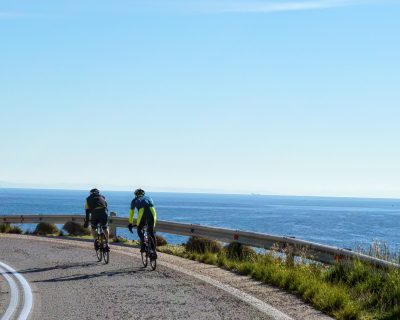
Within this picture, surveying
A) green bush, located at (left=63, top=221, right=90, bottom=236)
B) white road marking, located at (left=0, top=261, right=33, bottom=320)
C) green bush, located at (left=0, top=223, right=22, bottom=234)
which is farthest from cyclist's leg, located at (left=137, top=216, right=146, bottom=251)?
green bush, located at (left=0, top=223, right=22, bottom=234)

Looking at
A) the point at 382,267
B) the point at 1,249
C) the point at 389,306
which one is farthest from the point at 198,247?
the point at 389,306

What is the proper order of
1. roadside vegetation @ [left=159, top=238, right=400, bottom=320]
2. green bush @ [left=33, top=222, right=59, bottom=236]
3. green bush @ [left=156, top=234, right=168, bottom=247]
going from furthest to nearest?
green bush @ [left=33, top=222, right=59, bottom=236] < green bush @ [left=156, top=234, right=168, bottom=247] < roadside vegetation @ [left=159, top=238, right=400, bottom=320]

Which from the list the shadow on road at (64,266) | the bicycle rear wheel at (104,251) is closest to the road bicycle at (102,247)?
the bicycle rear wheel at (104,251)

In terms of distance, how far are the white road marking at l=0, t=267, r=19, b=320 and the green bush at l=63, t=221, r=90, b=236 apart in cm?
1069

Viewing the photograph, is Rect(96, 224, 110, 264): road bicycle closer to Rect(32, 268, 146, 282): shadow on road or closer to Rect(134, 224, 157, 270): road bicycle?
Rect(134, 224, 157, 270): road bicycle

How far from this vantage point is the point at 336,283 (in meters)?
10.8

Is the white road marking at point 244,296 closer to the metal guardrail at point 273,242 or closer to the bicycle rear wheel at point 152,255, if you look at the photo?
the bicycle rear wheel at point 152,255

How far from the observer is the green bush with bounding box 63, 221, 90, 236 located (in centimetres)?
2446

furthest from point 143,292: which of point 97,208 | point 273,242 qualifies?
point 97,208

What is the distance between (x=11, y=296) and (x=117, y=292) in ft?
5.59

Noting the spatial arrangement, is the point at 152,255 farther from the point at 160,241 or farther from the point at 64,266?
the point at 160,241

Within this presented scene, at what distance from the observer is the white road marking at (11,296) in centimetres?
876

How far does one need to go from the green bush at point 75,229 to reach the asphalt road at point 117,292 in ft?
26.8

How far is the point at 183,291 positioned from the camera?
10.7 m
